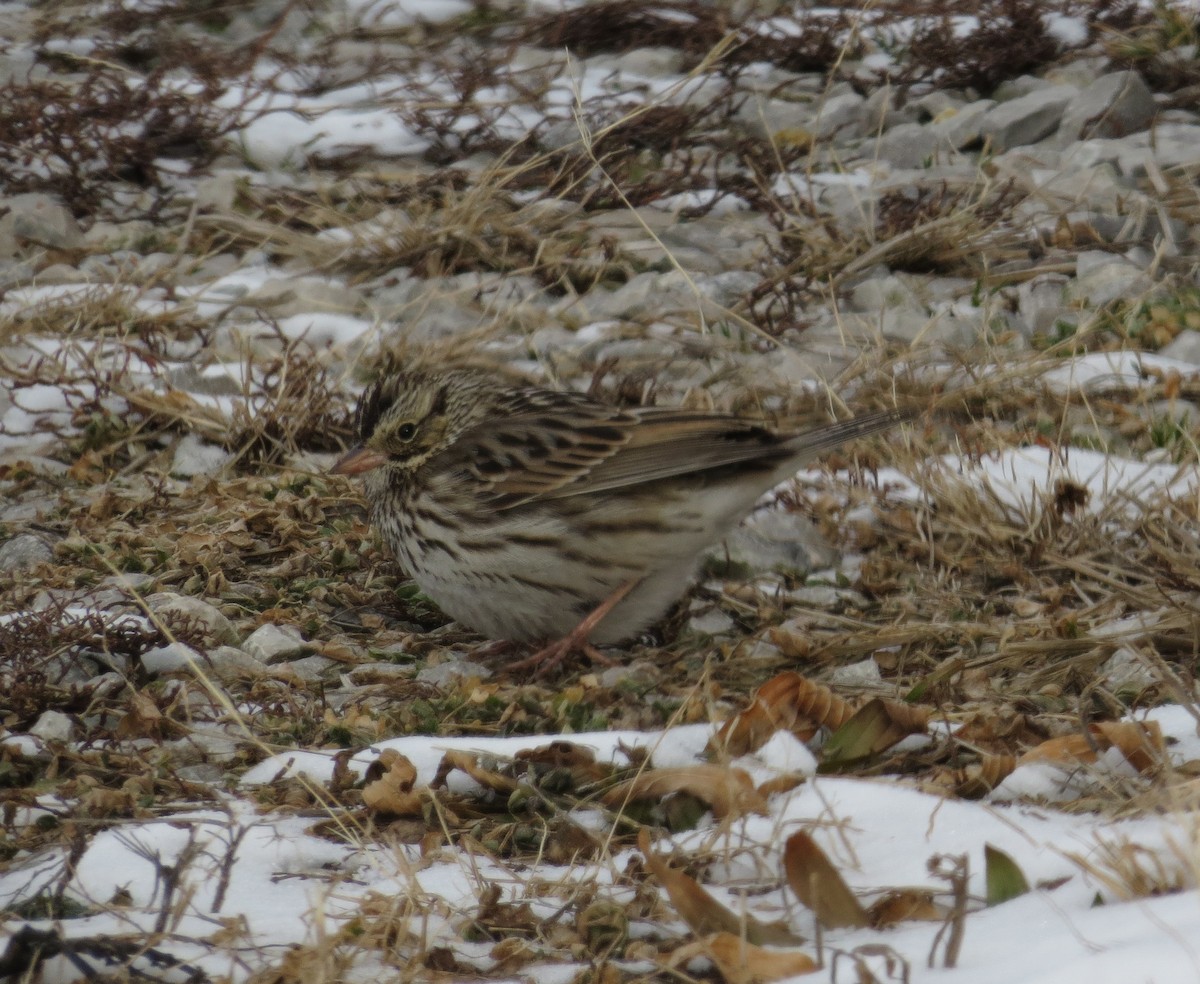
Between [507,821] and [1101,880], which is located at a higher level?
[1101,880]

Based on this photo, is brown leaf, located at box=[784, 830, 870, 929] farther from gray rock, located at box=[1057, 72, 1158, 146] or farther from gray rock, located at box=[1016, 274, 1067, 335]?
gray rock, located at box=[1057, 72, 1158, 146]

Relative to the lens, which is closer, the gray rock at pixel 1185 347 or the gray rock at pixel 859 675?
the gray rock at pixel 859 675

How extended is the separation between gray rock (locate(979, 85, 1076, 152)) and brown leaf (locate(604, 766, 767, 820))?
6181 mm

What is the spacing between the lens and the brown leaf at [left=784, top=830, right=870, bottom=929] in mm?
2977

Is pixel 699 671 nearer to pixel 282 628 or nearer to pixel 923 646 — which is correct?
pixel 923 646

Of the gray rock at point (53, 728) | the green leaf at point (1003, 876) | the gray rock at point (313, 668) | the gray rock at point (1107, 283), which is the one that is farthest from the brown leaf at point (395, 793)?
the gray rock at point (1107, 283)

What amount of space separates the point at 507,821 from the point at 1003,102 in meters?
7.14

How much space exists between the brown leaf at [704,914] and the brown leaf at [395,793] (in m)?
0.77

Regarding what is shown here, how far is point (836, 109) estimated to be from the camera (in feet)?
31.4

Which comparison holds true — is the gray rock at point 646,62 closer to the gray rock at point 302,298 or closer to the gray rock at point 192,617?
the gray rock at point 302,298

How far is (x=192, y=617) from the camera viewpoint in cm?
472

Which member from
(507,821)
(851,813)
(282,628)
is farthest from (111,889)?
(282,628)

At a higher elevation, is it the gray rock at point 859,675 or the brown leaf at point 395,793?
the brown leaf at point 395,793

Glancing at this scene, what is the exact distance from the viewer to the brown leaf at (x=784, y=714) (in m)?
3.77
